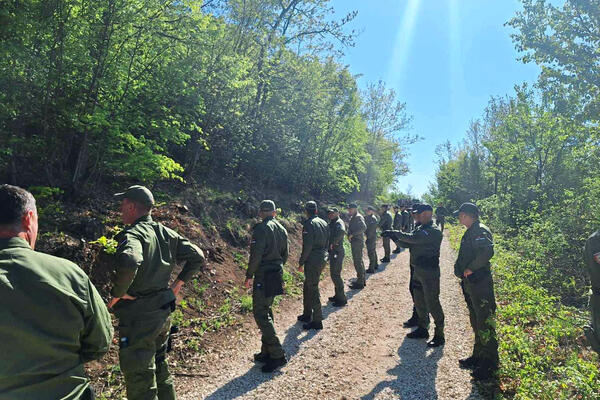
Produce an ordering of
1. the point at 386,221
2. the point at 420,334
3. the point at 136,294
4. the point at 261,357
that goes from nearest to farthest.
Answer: the point at 136,294, the point at 261,357, the point at 420,334, the point at 386,221

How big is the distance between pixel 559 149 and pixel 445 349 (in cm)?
2022

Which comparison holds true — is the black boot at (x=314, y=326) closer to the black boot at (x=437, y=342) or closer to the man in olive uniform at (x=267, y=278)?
the man in olive uniform at (x=267, y=278)

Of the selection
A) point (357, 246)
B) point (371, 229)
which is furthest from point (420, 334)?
point (371, 229)

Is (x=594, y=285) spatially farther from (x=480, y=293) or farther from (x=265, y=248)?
(x=265, y=248)

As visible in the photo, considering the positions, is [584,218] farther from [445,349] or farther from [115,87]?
[115,87]

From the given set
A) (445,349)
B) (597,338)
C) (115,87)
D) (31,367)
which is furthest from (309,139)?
(31,367)

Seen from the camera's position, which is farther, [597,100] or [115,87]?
[597,100]

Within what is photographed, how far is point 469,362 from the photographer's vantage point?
207 inches

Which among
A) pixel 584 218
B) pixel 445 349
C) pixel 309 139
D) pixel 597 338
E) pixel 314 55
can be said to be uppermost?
pixel 314 55

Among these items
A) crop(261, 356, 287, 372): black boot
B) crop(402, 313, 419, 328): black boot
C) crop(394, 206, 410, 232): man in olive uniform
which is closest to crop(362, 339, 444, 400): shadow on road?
crop(402, 313, 419, 328): black boot

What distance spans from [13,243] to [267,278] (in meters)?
3.92

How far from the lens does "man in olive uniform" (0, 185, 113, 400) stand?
1749mm

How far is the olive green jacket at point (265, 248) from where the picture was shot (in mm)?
5520

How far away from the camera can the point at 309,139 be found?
18891 mm
